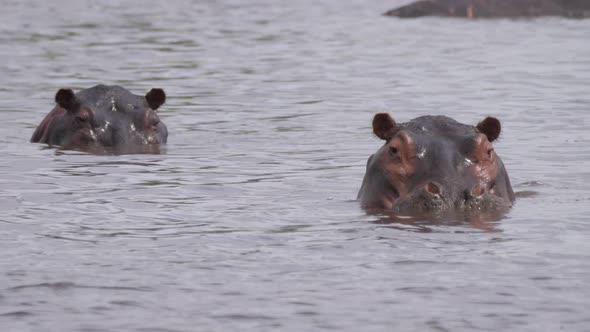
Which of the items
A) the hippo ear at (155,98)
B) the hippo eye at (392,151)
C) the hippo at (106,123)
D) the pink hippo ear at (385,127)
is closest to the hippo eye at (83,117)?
the hippo at (106,123)

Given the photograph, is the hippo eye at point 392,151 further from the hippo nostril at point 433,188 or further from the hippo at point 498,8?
the hippo at point 498,8

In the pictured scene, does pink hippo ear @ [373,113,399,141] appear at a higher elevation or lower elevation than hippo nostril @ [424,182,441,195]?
higher

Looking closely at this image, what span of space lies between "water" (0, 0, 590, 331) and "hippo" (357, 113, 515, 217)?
20 centimetres

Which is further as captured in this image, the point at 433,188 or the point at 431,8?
the point at 431,8

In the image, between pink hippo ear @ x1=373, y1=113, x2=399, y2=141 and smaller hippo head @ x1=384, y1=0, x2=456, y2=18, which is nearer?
pink hippo ear @ x1=373, y1=113, x2=399, y2=141

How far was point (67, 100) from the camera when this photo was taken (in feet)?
52.1

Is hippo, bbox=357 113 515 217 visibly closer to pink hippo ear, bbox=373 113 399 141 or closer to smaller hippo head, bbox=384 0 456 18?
pink hippo ear, bbox=373 113 399 141

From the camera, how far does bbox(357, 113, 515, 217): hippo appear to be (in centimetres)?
1055

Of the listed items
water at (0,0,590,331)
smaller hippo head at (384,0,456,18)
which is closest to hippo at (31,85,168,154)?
water at (0,0,590,331)

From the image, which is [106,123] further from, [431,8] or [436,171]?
[431,8]

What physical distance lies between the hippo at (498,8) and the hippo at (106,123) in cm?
2009

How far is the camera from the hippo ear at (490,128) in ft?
37.2

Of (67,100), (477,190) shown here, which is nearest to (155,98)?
(67,100)

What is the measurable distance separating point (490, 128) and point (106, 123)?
5.77 m
